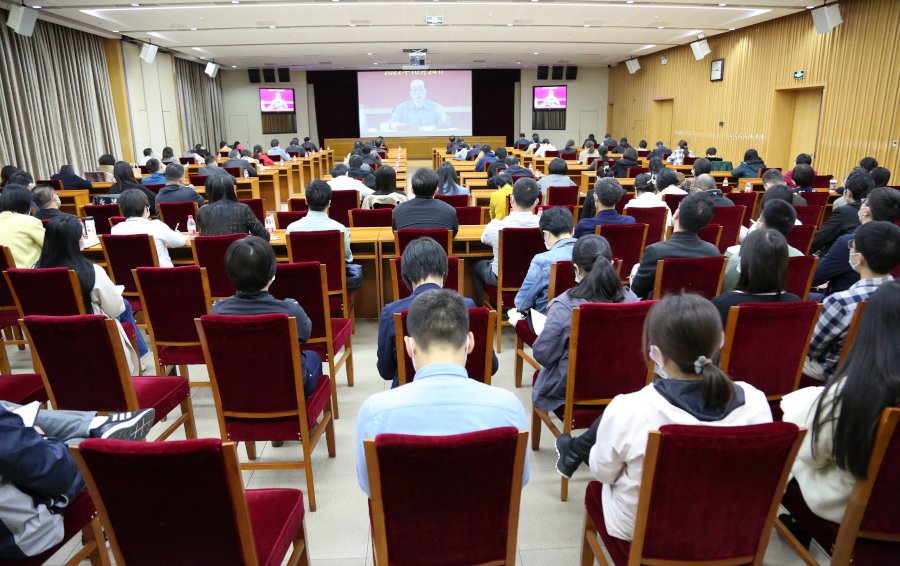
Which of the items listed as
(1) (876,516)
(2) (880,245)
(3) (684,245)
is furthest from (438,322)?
(3) (684,245)

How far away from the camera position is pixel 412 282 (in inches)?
89.9

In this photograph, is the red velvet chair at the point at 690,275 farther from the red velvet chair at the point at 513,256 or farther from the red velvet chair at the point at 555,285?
the red velvet chair at the point at 513,256

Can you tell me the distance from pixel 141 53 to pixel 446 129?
10.5 meters

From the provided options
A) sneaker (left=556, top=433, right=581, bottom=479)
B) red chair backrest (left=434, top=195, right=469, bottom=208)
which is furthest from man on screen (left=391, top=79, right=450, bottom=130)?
sneaker (left=556, top=433, right=581, bottom=479)

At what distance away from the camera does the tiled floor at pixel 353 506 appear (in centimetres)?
201

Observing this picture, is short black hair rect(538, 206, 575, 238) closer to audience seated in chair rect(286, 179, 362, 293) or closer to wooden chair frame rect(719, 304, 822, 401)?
wooden chair frame rect(719, 304, 822, 401)

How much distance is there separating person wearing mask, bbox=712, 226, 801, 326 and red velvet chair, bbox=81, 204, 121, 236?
16.5 ft

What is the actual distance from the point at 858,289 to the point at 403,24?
10145 mm

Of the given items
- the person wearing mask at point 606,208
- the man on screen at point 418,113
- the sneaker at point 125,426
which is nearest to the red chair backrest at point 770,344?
the person wearing mask at point 606,208

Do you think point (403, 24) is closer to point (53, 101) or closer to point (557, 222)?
point (53, 101)

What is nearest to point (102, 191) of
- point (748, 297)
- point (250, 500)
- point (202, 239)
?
point (202, 239)

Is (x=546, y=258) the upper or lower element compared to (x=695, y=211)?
lower

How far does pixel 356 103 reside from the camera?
67.1ft

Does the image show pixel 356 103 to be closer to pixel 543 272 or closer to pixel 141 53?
pixel 141 53
